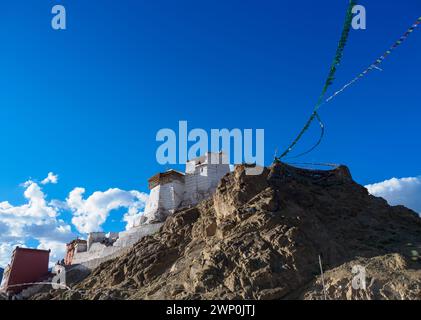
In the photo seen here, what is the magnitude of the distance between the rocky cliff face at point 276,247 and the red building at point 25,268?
6.95m

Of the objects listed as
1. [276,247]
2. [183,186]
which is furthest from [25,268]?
[276,247]

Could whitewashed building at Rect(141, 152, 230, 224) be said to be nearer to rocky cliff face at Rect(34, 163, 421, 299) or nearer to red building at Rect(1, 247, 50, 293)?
red building at Rect(1, 247, 50, 293)

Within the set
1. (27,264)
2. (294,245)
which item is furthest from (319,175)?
(27,264)

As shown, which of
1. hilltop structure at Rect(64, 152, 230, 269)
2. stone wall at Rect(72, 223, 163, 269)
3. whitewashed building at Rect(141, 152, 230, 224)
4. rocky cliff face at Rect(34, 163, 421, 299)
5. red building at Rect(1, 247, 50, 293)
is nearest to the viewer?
rocky cliff face at Rect(34, 163, 421, 299)

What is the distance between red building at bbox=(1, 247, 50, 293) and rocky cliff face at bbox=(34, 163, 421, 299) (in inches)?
274

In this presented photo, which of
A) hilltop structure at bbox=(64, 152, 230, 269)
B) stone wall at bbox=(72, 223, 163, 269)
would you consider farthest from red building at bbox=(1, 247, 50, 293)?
hilltop structure at bbox=(64, 152, 230, 269)

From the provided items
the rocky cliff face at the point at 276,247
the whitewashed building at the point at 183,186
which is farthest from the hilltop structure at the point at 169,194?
the rocky cliff face at the point at 276,247

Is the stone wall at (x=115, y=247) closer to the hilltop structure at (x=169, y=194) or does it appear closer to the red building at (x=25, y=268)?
the hilltop structure at (x=169, y=194)

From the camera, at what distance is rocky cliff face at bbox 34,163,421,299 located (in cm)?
2108

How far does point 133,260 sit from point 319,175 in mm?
16577

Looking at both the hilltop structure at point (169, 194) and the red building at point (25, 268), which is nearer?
the red building at point (25, 268)

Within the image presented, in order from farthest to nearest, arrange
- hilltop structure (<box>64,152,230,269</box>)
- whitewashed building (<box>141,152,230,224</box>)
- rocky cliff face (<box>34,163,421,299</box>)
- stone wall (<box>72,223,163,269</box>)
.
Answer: whitewashed building (<box>141,152,230,224</box>) → hilltop structure (<box>64,152,230,269</box>) → stone wall (<box>72,223,163,269</box>) → rocky cliff face (<box>34,163,421,299</box>)

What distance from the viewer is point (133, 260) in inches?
1251

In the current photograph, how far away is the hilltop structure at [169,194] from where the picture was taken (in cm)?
4719
